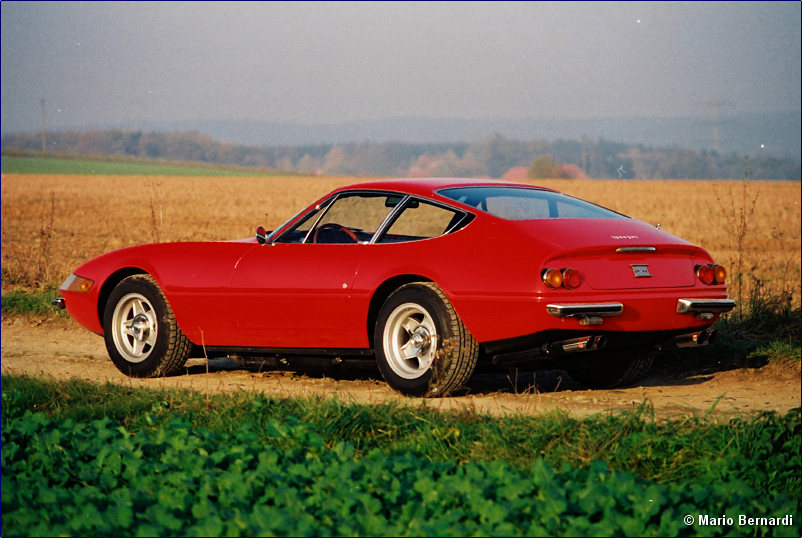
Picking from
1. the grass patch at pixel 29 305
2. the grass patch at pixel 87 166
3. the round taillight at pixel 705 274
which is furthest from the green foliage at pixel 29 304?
the grass patch at pixel 87 166

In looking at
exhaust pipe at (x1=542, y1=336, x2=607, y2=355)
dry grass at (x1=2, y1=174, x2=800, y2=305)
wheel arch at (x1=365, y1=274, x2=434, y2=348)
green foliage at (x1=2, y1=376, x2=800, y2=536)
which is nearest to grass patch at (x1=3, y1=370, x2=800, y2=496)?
green foliage at (x1=2, y1=376, x2=800, y2=536)

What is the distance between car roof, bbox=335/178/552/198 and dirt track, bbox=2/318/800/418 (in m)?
1.37

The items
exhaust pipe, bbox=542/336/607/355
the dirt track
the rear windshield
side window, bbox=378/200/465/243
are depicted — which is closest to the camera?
exhaust pipe, bbox=542/336/607/355

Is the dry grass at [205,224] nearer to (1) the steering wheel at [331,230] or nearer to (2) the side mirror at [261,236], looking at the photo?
(1) the steering wheel at [331,230]

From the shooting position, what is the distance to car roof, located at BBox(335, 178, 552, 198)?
702 cm

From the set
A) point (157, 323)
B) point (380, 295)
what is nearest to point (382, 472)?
point (380, 295)

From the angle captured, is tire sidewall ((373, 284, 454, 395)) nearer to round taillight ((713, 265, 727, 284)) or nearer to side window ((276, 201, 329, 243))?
side window ((276, 201, 329, 243))

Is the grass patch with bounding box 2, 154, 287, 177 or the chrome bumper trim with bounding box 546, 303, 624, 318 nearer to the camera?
the chrome bumper trim with bounding box 546, 303, 624, 318

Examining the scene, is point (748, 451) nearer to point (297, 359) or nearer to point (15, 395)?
point (297, 359)

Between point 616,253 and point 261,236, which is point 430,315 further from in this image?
point 261,236

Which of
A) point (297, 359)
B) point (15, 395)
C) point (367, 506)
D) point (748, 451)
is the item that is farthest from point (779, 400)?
point (15, 395)

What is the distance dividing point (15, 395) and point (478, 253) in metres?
2.97

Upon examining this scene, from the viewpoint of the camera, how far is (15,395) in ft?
20.9

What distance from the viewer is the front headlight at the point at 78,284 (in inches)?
324
